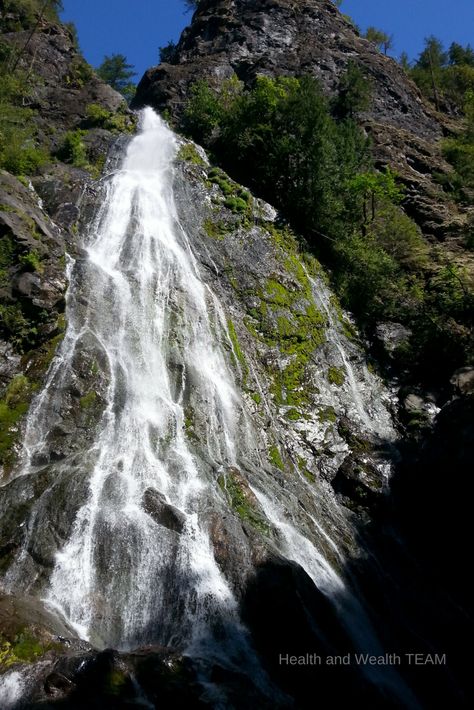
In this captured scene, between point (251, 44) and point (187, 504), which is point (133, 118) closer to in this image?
point (251, 44)

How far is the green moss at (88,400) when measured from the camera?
12.9 metres

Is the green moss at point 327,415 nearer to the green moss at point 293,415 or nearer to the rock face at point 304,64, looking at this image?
the green moss at point 293,415

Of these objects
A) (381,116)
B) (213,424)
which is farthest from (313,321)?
(381,116)

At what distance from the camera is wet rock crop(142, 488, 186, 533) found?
10320 mm

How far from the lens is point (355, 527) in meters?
14.3

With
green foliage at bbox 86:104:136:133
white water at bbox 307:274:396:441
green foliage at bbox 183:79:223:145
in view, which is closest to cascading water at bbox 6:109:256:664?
white water at bbox 307:274:396:441

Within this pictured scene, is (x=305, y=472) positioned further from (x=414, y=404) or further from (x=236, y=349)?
(x=414, y=404)

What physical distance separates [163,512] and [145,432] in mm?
2668

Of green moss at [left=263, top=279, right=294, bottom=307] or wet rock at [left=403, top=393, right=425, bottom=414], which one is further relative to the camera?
green moss at [left=263, top=279, right=294, bottom=307]

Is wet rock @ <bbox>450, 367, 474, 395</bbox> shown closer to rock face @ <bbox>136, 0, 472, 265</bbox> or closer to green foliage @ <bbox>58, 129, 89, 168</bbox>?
rock face @ <bbox>136, 0, 472, 265</bbox>

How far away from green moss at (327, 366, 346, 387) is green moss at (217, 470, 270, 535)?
6.68m

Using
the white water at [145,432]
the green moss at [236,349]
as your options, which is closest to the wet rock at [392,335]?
the green moss at [236,349]

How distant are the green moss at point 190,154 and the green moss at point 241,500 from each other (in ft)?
58.3

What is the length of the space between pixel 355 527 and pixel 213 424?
441cm
